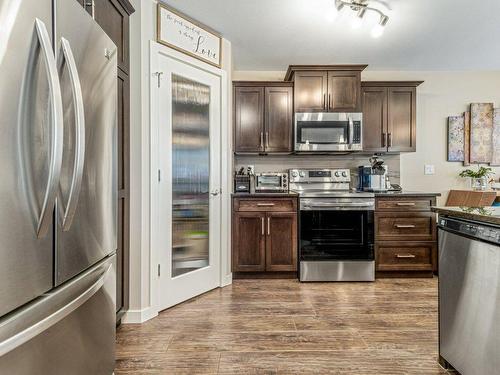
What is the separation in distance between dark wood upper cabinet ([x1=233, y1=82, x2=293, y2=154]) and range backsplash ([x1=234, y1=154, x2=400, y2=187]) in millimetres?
314

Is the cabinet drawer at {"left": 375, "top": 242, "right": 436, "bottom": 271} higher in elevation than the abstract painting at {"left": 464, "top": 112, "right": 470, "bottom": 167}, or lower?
lower

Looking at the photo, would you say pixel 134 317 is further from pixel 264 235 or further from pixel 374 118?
pixel 374 118

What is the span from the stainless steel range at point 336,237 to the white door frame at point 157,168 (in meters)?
0.79

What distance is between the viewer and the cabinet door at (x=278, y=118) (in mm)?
3783

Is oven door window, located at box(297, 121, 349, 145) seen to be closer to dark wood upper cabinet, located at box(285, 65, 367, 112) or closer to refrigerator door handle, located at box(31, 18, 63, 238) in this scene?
dark wood upper cabinet, located at box(285, 65, 367, 112)

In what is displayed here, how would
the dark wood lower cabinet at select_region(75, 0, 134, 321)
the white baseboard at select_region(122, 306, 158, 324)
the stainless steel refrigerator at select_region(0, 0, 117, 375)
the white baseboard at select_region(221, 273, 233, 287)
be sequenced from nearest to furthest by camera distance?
1. the stainless steel refrigerator at select_region(0, 0, 117, 375)
2. the dark wood lower cabinet at select_region(75, 0, 134, 321)
3. the white baseboard at select_region(122, 306, 158, 324)
4. the white baseboard at select_region(221, 273, 233, 287)

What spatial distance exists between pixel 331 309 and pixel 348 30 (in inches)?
100

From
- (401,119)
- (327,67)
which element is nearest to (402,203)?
(401,119)

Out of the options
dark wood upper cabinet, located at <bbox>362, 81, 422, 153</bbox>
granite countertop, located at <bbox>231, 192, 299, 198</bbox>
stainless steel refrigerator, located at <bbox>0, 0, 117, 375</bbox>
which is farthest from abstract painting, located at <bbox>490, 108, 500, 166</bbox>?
stainless steel refrigerator, located at <bbox>0, 0, 117, 375</bbox>

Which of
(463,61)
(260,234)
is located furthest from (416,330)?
(463,61)

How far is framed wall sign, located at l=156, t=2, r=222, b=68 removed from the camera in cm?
256

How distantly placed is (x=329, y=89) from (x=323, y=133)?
52 centimetres

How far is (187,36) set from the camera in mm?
2785

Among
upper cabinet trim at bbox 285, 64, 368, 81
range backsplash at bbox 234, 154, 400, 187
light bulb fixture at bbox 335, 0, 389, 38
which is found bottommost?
range backsplash at bbox 234, 154, 400, 187
